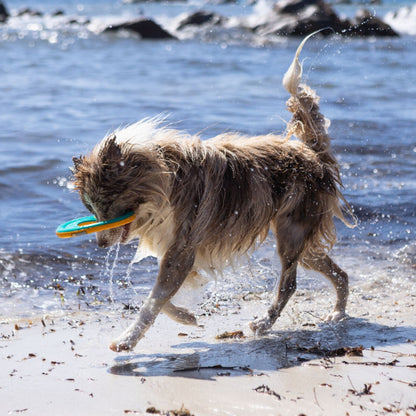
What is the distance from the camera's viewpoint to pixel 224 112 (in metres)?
13.3

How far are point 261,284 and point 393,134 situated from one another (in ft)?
21.6

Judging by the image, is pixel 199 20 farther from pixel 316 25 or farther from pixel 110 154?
pixel 110 154

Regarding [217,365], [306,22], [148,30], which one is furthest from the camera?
[148,30]

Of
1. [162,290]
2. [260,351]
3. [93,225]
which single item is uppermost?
[93,225]

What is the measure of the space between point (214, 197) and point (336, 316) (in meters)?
1.38

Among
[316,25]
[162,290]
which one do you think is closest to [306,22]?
[316,25]

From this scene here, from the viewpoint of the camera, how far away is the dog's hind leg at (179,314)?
5.21 metres

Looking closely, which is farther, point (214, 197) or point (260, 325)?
point (260, 325)

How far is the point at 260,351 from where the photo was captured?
15.9 ft

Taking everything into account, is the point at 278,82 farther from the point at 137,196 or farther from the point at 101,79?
the point at 137,196

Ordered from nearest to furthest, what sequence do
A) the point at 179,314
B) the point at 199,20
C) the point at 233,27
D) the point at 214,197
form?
1. the point at 214,197
2. the point at 179,314
3. the point at 233,27
4. the point at 199,20

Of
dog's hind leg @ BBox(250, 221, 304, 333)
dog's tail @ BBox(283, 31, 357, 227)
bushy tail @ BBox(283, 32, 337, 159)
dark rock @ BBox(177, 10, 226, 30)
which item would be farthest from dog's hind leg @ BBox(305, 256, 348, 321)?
dark rock @ BBox(177, 10, 226, 30)

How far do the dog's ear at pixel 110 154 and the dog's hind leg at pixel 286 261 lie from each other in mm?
1558

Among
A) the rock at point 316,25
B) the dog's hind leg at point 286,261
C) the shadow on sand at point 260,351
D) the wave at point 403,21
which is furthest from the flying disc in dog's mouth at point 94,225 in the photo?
the wave at point 403,21
